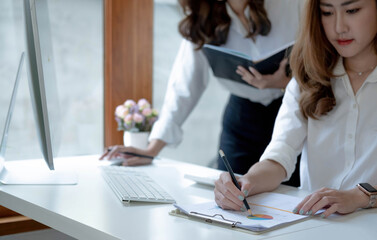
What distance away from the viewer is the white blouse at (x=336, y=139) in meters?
1.67

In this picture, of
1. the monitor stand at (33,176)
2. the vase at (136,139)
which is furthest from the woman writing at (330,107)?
the vase at (136,139)

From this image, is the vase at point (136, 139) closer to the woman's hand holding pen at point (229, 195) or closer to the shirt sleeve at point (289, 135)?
the shirt sleeve at point (289, 135)

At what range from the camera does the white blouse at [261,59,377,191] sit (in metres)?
1.67

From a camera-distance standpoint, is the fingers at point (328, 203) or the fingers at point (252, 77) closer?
the fingers at point (328, 203)

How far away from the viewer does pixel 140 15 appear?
2.66 metres

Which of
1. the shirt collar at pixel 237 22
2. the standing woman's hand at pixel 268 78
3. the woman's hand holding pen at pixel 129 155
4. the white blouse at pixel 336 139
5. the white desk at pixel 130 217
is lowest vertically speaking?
the white desk at pixel 130 217

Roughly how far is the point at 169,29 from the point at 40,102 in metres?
1.73

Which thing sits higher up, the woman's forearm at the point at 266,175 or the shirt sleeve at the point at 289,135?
the shirt sleeve at the point at 289,135

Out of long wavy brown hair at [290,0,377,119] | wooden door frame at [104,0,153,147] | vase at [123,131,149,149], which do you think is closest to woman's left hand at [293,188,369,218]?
long wavy brown hair at [290,0,377,119]

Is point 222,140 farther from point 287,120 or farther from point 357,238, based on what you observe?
point 357,238

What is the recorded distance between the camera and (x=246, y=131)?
239cm

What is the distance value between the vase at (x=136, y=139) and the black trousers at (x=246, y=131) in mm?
365

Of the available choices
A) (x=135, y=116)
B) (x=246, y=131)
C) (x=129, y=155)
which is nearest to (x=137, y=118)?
(x=135, y=116)

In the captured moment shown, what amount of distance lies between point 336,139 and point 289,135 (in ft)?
0.50
